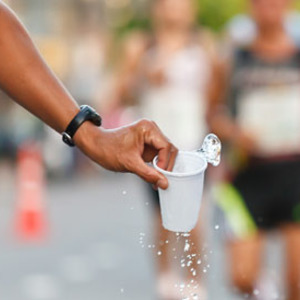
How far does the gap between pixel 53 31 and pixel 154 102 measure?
3053cm

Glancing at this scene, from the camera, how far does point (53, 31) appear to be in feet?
117

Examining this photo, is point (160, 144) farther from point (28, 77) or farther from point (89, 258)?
point (89, 258)

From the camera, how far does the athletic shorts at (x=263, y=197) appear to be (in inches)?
203

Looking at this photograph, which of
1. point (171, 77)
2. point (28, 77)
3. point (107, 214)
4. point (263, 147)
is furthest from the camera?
point (107, 214)

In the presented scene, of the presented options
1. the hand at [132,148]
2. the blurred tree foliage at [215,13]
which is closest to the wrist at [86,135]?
the hand at [132,148]

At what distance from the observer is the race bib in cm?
518

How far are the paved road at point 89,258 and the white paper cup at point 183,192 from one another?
6.87 ft

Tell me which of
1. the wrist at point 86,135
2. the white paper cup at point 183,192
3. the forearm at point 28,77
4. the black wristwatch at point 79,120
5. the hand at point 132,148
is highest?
the forearm at point 28,77

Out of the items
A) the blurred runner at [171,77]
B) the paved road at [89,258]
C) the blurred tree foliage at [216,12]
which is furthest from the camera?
the blurred tree foliage at [216,12]

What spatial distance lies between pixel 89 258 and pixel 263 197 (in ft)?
13.0

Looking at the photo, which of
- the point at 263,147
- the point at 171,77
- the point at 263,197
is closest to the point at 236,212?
the point at 263,197

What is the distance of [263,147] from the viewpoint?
5.17m

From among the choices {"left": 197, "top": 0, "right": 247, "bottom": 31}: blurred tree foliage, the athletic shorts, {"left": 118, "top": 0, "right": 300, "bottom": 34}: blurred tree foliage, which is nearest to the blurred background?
the athletic shorts

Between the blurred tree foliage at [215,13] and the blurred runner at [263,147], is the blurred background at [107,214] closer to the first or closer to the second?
the blurred runner at [263,147]
